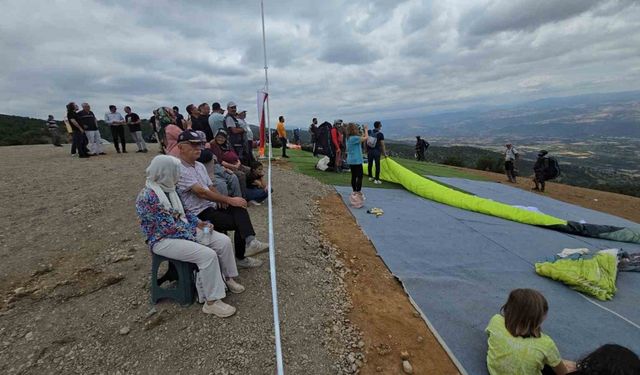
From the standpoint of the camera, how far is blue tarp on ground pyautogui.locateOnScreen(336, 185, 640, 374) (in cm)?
307

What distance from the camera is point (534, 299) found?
2.28m

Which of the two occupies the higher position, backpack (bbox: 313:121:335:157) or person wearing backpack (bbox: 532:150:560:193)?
backpack (bbox: 313:121:335:157)

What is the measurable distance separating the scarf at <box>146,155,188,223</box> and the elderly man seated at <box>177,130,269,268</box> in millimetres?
348

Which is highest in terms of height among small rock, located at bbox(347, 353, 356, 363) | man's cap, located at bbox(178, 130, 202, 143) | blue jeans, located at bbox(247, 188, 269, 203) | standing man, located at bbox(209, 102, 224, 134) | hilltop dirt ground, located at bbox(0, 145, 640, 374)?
standing man, located at bbox(209, 102, 224, 134)

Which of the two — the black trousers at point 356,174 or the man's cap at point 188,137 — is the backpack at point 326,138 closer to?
the black trousers at point 356,174

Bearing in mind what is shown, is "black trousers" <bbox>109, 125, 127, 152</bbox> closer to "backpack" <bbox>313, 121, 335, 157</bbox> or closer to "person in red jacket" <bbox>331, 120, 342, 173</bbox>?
"backpack" <bbox>313, 121, 335, 157</bbox>

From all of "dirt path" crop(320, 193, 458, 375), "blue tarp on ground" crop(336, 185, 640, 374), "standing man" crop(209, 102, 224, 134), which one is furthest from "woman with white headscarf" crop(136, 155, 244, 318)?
"standing man" crop(209, 102, 224, 134)

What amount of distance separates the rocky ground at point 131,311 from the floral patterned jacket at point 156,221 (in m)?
0.69

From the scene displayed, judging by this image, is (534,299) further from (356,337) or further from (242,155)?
(242,155)

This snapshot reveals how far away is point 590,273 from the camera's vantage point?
387cm

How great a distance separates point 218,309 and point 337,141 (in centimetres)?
805

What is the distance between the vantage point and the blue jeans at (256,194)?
6.25 m

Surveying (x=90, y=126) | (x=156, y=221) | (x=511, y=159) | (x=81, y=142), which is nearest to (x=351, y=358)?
(x=156, y=221)

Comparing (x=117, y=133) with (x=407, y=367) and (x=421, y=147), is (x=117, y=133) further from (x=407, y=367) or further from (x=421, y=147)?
(x=421, y=147)
